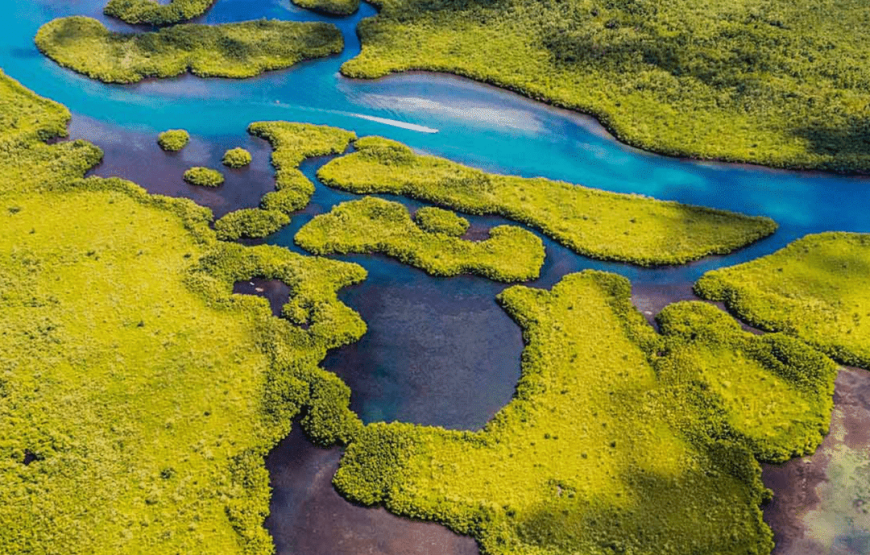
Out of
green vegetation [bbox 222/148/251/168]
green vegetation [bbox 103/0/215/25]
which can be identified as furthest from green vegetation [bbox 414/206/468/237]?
green vegetation [bbox 103/0/215/25]

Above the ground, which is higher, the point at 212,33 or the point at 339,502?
the point at 212,33

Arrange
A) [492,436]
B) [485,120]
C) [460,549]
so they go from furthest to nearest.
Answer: [485,120]
[492,436]
[460,549]

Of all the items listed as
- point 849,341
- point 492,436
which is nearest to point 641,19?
point 849,341

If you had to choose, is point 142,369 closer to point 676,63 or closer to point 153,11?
point 153,11

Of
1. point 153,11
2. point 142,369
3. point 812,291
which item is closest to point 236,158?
point 142,369

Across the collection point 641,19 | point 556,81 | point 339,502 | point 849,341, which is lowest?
point 339,502

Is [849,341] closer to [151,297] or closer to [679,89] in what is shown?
[679,89]

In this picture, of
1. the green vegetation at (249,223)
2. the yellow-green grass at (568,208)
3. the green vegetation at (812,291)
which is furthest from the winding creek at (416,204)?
the green vegetation at (812,291)
